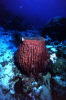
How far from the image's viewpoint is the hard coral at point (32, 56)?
255cm

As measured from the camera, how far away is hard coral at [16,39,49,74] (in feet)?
8.38

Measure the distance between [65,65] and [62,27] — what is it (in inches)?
164

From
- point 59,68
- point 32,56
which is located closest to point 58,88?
point 59,68

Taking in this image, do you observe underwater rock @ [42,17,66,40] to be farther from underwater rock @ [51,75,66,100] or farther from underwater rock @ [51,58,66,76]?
underwater rock @ [51,75,66,100]

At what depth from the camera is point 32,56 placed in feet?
8.78

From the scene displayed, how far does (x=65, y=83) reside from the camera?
2.75m

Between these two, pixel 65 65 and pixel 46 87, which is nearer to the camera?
pixel 46 87

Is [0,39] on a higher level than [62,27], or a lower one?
lower

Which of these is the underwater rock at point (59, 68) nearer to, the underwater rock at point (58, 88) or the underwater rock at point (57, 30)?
the underwater rock at point (58, 88)

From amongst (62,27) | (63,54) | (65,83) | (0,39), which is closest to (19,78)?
(65,83)

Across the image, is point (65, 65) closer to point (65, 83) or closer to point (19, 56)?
point (65, 83)

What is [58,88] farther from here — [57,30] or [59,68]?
[57,30]

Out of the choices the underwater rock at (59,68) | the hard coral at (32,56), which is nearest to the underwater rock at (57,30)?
the underwater rock at (59,68)

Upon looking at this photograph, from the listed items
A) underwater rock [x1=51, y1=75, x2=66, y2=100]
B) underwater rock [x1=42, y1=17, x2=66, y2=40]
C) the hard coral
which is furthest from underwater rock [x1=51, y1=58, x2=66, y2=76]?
underwater rock [x1=42, y1=17, x2=66, y2=40]
